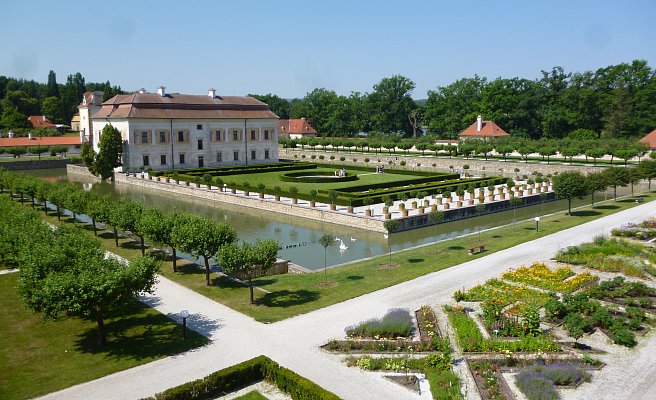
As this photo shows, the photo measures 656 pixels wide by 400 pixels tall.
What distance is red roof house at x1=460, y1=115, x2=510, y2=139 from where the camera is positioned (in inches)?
2672

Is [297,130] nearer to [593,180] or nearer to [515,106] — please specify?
[515,106]

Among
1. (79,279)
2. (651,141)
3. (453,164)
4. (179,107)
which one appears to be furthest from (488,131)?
(79,279)

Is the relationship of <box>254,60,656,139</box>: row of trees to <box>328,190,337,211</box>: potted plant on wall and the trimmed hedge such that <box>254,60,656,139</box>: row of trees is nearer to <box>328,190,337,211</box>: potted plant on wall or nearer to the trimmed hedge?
<box>328,190,337,211</box>: potted plant on wall

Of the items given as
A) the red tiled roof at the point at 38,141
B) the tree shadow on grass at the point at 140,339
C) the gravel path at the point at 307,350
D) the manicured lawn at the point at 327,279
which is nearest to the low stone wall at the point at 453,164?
the manicured lawn at the point at 327,279

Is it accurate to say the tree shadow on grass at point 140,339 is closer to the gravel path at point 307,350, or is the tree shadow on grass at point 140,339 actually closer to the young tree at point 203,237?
the gravel path at point 307,350

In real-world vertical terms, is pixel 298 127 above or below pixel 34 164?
above

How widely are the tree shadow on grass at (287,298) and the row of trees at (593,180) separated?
60.7 ft

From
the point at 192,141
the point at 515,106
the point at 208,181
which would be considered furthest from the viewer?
the point at 515,106

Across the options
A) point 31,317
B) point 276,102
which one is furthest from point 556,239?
point 276,102

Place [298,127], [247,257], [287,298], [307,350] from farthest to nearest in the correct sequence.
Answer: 1. [298,127]
2. [287,298]
3. [247,257]
4. [307,350]

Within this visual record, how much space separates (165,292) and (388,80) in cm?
7944

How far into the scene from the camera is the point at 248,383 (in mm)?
11320

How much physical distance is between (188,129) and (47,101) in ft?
204

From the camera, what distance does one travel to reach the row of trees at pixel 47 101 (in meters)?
84.3
